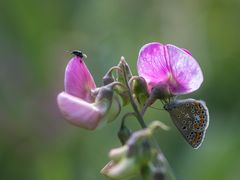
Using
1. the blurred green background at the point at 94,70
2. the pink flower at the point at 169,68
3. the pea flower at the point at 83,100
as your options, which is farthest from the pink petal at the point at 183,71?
the blurred green background at the point at 94,70

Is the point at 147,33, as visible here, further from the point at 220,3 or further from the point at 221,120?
the point at 221,120

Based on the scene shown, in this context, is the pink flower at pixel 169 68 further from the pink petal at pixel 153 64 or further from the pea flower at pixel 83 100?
the pea flower at pixel 83 100

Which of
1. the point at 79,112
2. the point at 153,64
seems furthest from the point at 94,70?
the point at 79,112

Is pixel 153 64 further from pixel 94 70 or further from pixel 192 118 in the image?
pixel 94 70

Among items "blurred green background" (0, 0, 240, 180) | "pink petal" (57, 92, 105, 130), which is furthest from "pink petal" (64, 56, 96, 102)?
"blurred green background" (0, 0, 240, 180)

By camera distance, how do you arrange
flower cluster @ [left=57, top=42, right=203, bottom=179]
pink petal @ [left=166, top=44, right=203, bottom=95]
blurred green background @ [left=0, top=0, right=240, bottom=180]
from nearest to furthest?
flower cluster @ [left=57, top=42, right=203, bottom=179], pink petal @ [left=166, top=44, right=203, bottom=95], blurred green background @ [left=0, top=0, right=240, bottom=180]

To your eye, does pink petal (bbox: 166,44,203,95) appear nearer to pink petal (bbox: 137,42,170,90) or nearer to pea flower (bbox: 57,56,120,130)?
pink petal (bbox: 137,42,170,90)
